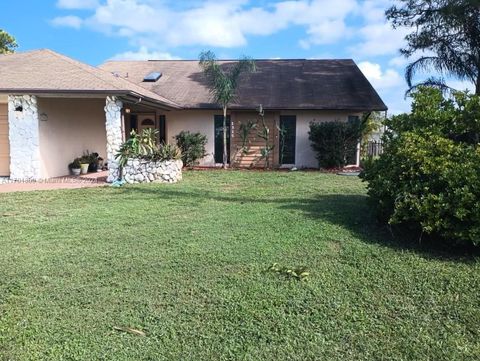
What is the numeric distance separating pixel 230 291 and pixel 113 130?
353 inches

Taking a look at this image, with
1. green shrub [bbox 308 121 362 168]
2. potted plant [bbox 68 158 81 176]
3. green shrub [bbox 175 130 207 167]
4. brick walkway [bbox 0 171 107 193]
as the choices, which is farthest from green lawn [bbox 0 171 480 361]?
green shrub [bbox 175 130 207 167]

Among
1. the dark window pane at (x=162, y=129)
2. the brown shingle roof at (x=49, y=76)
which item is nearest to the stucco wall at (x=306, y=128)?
the dark window pane at (x=162, y=129)

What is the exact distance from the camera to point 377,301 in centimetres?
372

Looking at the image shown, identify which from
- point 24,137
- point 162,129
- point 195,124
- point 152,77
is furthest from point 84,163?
point 152,77

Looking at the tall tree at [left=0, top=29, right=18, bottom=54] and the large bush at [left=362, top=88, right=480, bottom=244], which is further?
the tall tree at [left=0, top=29, right=18, bottom=54]

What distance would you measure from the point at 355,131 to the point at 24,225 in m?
11.8

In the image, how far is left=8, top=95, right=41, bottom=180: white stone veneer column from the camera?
11.5 metres

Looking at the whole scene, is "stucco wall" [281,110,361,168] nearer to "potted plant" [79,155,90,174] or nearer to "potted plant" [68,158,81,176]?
"potted plant" [79,155,90,174]

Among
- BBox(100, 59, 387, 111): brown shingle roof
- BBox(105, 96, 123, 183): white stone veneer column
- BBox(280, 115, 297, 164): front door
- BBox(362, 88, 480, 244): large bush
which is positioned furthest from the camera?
BBox(280, 115, 297, 164): front door

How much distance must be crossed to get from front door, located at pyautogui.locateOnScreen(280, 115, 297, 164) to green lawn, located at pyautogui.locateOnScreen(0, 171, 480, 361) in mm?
9733

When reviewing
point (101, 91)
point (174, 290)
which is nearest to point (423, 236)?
point (174, 290)

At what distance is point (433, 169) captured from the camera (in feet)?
16.6

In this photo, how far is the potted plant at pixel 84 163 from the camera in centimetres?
1385

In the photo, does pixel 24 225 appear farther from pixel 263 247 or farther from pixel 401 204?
pixel 401 204
